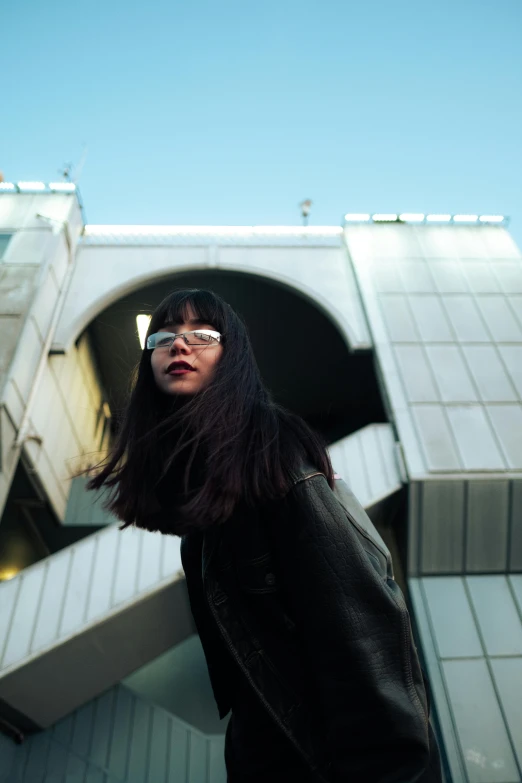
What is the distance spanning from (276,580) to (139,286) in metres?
8.24

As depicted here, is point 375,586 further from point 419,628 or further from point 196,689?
point 196,689

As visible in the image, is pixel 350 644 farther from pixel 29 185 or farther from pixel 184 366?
pixel 29 185

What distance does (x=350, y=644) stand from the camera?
119 centimetres

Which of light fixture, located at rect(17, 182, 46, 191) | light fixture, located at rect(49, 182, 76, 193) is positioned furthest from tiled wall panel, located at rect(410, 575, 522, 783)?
light fixture, located at rect(17, 182, 46, 191)

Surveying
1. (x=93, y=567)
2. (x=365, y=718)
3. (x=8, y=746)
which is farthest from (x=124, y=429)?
(x=8, y=746)

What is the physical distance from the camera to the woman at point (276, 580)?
1176 millimetres

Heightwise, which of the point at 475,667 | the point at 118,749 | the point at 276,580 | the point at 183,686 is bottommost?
the point at 118,749

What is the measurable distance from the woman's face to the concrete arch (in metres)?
6.43

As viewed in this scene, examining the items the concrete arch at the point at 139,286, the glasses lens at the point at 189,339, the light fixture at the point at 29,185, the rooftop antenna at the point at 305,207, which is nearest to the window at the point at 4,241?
the concrete arch at the point at 139,286

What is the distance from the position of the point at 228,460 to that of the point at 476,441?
570 centimetres

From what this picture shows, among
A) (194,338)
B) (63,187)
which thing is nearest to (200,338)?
(194,338)

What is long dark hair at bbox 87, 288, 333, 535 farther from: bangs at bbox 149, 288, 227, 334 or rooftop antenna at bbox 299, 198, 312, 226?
rooftop antenna at bbox 299, 198, 312, 226

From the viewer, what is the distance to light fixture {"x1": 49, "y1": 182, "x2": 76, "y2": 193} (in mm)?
9742

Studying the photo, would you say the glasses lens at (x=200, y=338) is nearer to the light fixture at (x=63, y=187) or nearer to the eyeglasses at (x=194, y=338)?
the eyeglasses at (x=194, y=338)
